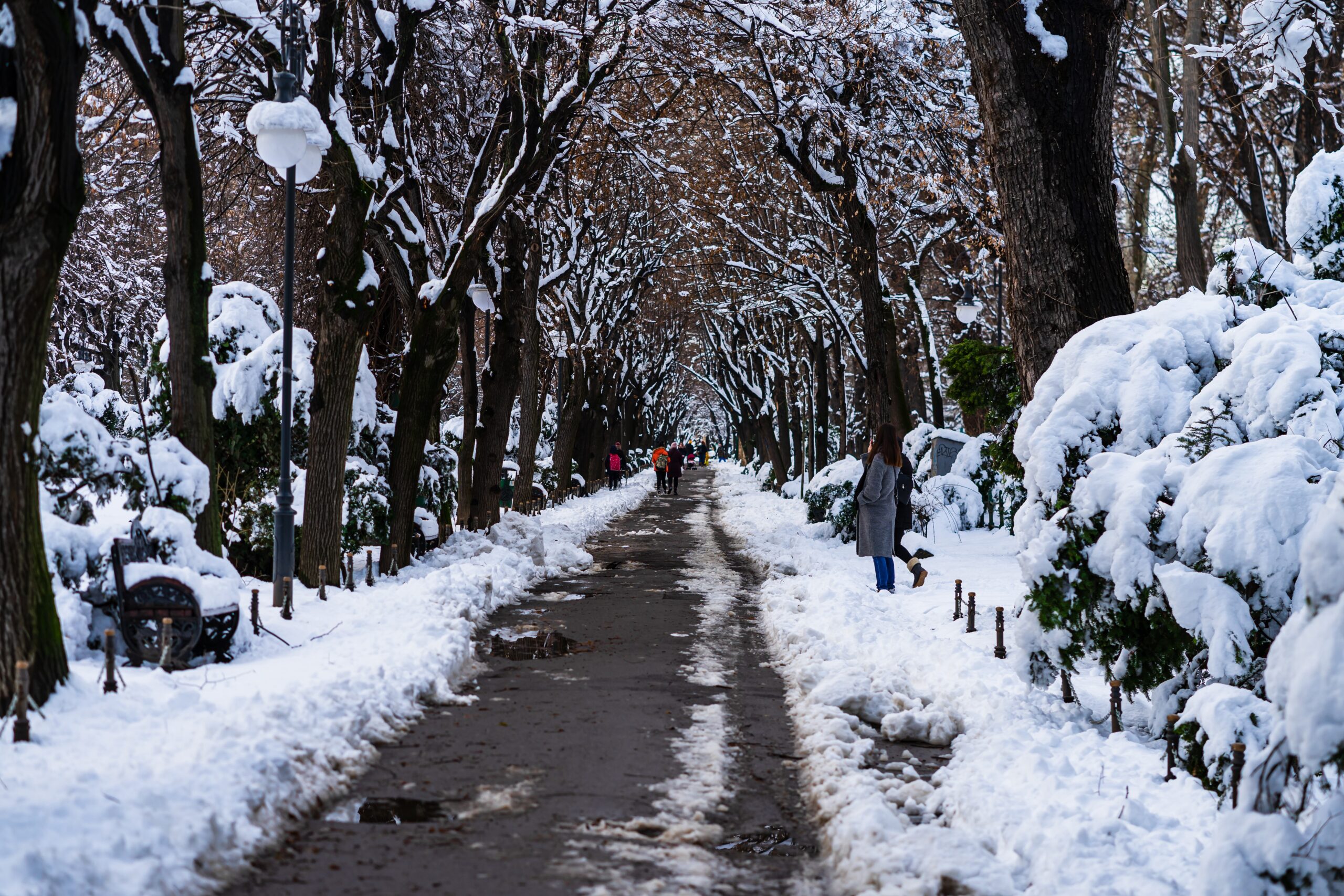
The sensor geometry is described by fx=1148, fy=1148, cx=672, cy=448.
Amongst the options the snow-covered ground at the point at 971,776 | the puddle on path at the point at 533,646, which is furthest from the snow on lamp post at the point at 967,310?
the puddle on path at the point at 533,646

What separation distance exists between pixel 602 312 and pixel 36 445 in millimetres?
27976

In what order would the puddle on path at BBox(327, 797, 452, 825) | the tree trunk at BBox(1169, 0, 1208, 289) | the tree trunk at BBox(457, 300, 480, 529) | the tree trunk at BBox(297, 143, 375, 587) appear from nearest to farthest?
the puddle on path at BBox(327, 797, 452, 825) → the tree trunk at BBox(297, 143, 375, 587) → the tree trunk at BBox(1169, 0, 1208, 289) → the tree trunk at BBox(457, 300, 480, 529)

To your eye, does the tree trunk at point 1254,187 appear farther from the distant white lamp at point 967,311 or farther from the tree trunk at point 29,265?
the tree trunk at point 29,265

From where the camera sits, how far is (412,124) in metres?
17.0

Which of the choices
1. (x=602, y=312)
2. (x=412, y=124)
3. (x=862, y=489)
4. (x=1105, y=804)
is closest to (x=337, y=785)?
(x=1105, y=804)

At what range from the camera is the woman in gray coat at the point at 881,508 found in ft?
44.0

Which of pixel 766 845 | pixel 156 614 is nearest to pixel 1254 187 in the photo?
pixel 766 845

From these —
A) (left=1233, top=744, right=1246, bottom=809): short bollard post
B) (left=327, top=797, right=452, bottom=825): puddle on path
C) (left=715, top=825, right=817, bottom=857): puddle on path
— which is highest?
(left=1233, top=744, right=1246, bottom=809): short bollard post

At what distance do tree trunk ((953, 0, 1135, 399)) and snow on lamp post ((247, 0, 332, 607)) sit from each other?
547 cm

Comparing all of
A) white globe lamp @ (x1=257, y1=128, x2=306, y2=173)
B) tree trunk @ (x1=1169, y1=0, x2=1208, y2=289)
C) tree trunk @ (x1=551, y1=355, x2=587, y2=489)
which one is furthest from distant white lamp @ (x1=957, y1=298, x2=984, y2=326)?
white globe lamp @ (x1=257, y1=128, x2=306, y2=173)

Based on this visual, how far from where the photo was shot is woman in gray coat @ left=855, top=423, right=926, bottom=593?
13.4 m

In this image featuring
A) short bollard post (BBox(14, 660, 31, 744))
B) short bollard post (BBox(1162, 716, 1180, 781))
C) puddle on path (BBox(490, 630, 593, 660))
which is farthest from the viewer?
puddle on path (BBox(490, 630, 593, 660))

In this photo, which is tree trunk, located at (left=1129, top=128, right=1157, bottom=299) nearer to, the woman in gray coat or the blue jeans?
the woman in gray coat

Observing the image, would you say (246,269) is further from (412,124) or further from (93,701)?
(93,701)
